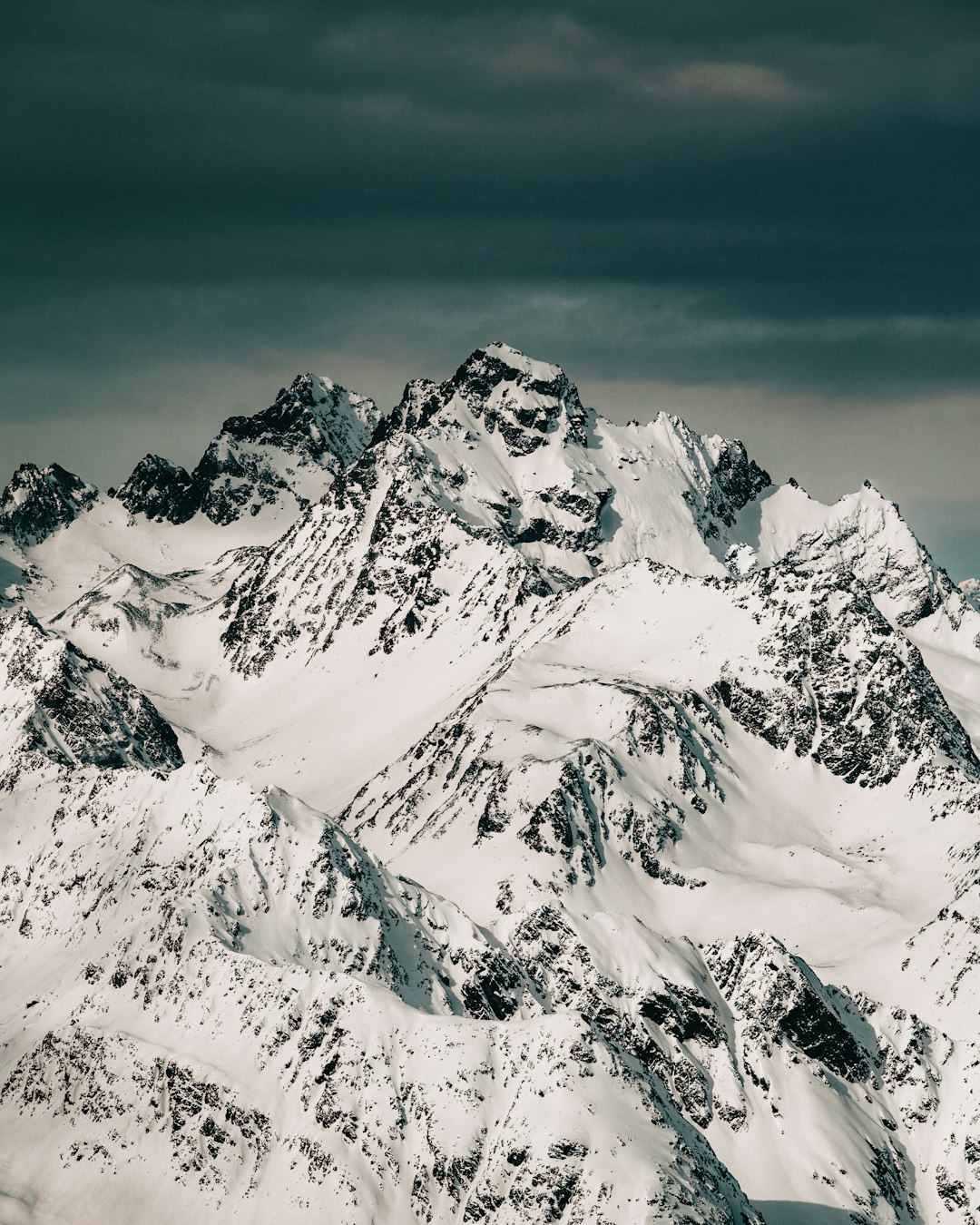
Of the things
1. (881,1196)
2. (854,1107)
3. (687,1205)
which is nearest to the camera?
(687,1205)

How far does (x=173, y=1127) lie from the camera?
158500 millimetres

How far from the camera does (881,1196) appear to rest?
6737 inches

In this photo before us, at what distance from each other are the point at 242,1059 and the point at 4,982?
50228 millimetres

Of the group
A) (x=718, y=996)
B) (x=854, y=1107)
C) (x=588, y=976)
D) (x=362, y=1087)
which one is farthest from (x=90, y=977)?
(x=854, y=1107)

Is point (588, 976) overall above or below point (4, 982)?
above

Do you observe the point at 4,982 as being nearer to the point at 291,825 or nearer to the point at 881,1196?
the point at 291,825

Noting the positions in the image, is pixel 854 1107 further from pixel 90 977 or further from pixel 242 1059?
pixel 90 977

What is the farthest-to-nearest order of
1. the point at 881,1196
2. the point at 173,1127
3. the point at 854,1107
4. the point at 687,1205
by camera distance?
1. the point at 854,1107
2. the point at 881,1196
3. the point at 173,1127
4. the point at 687,1205

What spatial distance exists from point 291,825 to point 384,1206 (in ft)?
191

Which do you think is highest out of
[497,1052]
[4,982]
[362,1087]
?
[497,1052]

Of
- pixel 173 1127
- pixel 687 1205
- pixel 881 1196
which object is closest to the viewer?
pixel 687 1205

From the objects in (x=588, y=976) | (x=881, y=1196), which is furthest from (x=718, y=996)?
(x=881, y=1196)

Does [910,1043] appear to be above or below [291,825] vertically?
above

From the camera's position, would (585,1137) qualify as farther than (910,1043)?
No
